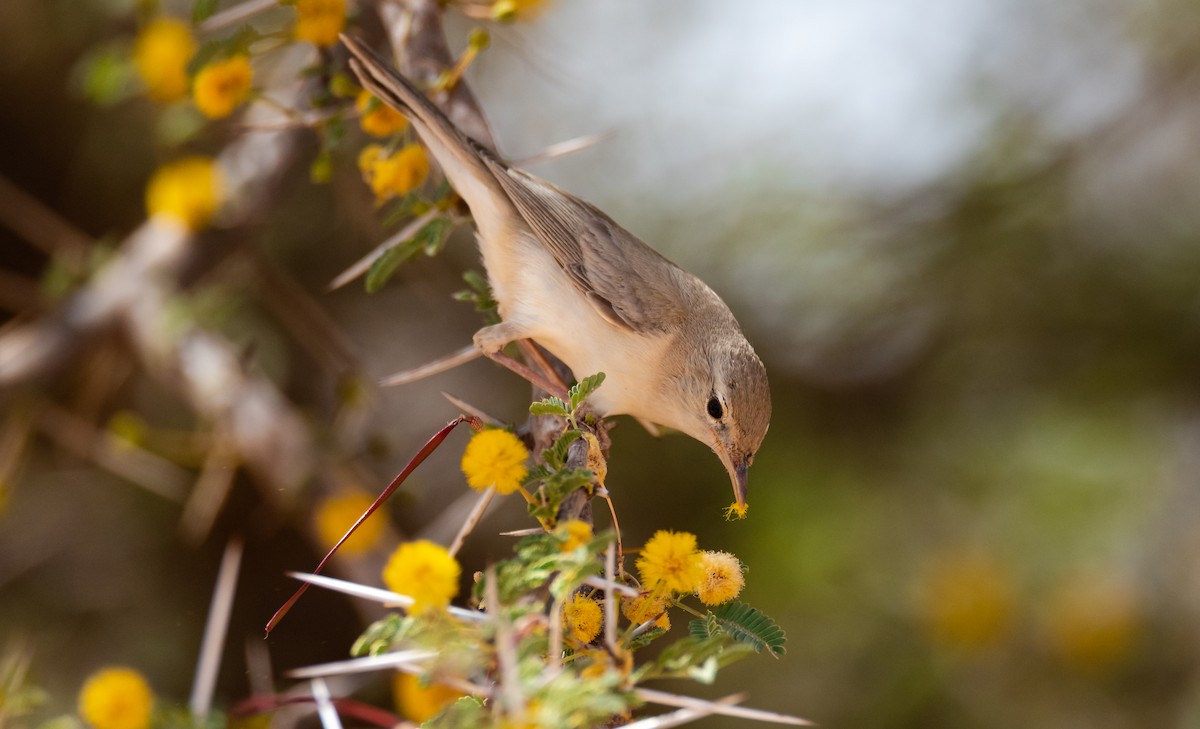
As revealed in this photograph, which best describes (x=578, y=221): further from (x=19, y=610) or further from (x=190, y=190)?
(x=19, y=610)

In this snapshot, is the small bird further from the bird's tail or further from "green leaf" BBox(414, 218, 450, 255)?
"green leaf" BBox(414, 218, 450, 255)

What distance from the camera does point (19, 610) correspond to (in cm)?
550

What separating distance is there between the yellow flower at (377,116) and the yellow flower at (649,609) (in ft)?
5.75

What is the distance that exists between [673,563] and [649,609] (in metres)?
0.12

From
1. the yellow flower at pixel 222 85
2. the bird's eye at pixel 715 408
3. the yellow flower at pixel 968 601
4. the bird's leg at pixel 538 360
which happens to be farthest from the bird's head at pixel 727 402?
the yellow flower at pixel 968 601

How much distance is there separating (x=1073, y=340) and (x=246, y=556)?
16.9 feet

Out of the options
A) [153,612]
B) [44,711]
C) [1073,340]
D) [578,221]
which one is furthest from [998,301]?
[44,711]

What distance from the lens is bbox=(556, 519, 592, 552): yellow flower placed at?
6.04 feet

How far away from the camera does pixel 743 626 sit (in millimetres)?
2066

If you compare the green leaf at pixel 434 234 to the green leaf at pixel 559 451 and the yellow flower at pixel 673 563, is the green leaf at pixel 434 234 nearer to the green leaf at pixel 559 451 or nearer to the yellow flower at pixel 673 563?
the green leaf at pixel 559 451

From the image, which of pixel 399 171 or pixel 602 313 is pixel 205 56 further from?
pixel 602 313

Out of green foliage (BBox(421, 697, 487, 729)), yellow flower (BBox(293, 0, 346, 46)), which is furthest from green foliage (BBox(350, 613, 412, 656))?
yellow flower (BBox(293, 0, 346, 46))

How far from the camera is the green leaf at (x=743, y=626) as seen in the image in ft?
6.66

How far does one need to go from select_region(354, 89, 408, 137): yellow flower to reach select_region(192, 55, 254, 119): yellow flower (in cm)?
36
